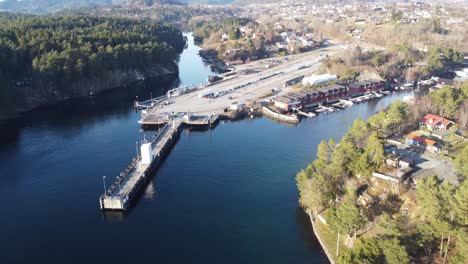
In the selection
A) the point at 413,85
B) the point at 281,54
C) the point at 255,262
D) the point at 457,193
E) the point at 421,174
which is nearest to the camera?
the point at 457,193

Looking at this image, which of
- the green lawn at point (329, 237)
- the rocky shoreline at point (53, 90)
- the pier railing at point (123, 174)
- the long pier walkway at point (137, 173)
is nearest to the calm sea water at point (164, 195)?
the green lawn at point (329, 237)

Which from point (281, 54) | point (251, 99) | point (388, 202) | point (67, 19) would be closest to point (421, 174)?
point (388, 202)

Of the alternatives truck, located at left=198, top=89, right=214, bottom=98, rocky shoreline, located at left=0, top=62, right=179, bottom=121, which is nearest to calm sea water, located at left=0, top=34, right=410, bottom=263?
rocky shoreline, located at left=0, top=62, right=179, bottom=121

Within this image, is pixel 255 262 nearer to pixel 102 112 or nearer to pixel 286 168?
pixel 286 168

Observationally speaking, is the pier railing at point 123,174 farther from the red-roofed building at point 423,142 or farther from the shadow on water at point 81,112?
the red-roofed building at point 423,142

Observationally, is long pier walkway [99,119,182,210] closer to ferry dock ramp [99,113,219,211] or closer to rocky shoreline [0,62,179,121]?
ferry dock ramp [99,113,219,211]

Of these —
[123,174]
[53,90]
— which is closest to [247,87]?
[53,90]
